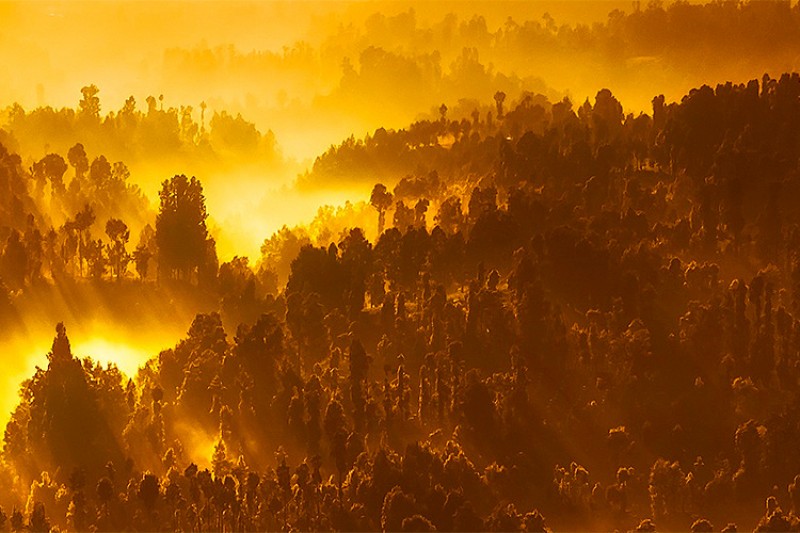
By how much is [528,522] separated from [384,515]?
845 inches

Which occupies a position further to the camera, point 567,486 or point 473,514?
point 567,486

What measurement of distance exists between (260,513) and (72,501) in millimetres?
32333

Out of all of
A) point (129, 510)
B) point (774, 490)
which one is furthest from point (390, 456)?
point (774, 490)

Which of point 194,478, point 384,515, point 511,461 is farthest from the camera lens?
point 511,461

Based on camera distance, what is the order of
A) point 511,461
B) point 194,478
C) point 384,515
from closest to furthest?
point 384,515 → point 194,478 → point 511,461

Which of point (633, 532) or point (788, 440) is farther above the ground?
point (788, 440)

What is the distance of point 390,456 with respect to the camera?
189875 millimetres

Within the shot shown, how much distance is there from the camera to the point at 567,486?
190875mm

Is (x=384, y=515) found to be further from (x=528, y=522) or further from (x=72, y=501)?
(x=72, y=501)

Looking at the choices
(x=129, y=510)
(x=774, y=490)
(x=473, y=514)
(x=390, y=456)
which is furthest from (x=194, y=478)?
(x=774, y=490)

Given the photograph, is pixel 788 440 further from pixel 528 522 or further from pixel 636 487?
pixel 528 522

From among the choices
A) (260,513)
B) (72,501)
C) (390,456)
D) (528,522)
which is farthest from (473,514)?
(72,501)

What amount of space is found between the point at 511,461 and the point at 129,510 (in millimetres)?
62620

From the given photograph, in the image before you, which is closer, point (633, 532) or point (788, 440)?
point (633, 532)
